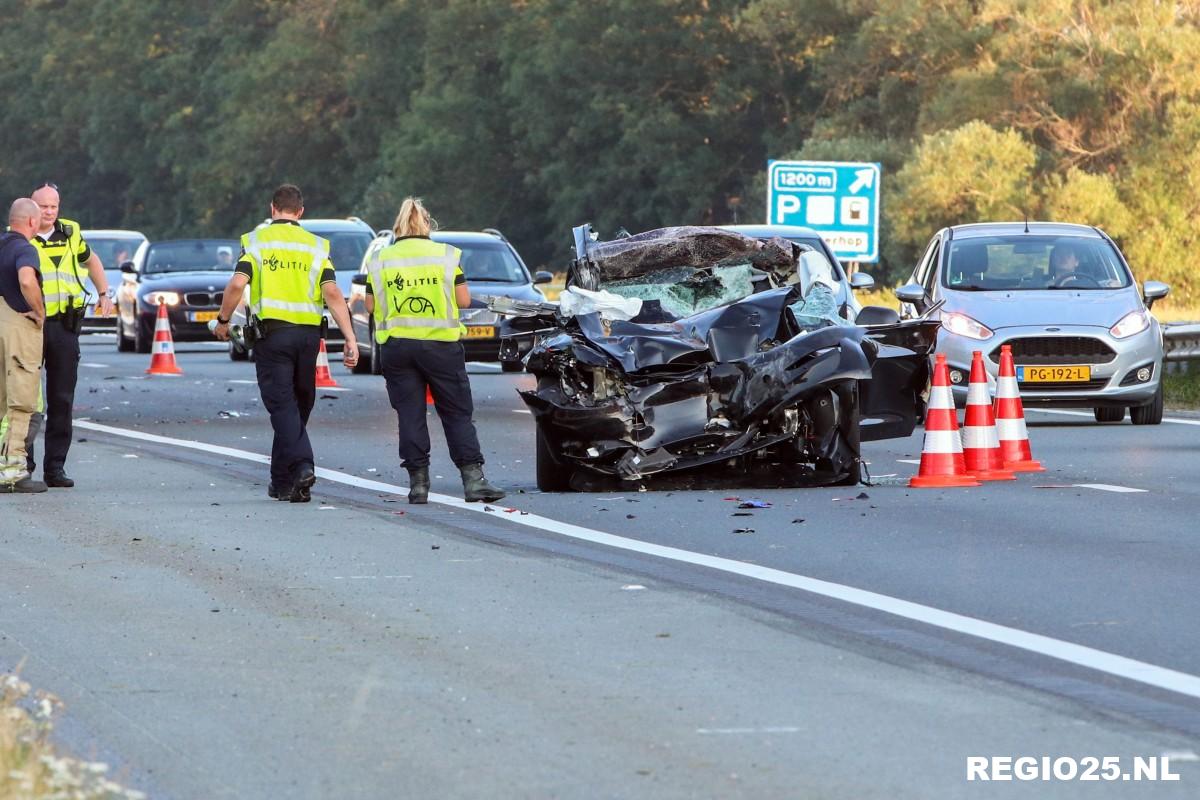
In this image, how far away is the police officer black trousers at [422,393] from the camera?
13.8 metres

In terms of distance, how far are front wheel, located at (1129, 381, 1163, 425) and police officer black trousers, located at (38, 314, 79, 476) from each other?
8.90 meters

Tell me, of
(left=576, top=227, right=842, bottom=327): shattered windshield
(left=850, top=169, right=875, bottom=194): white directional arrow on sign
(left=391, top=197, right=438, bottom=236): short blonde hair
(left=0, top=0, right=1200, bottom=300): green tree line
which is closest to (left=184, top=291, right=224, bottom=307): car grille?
(left=850, top=169, right=875, bottom=194): white directional arrow on sign

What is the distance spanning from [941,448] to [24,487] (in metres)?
5.29

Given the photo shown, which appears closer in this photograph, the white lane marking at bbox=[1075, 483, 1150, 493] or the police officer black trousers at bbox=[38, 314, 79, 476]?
the white lane marking at bbox=[1075, 483, 1150, 493]

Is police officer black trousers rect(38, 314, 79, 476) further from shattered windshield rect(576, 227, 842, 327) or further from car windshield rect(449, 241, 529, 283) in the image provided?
car windshield rect(449, 241, 529, 283)

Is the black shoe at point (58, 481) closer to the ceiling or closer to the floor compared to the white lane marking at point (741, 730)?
closer to the floor

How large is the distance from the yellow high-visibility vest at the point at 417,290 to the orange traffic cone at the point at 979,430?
10.8 feet

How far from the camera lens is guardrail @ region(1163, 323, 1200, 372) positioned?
2533 centimetres

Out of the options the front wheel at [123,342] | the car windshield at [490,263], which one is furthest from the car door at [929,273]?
the front wheel at [123,342]

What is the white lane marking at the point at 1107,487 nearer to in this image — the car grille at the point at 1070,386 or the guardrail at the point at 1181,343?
the car grille at the point at 1070,386

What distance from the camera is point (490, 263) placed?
97.7ft

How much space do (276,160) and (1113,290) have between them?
73.1m

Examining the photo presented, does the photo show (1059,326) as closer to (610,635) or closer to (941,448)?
(941,448)

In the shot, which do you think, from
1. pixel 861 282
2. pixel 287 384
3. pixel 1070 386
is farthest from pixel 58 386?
pixel 1070 386
